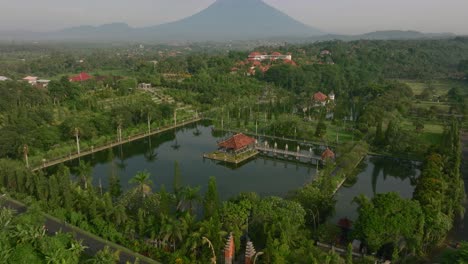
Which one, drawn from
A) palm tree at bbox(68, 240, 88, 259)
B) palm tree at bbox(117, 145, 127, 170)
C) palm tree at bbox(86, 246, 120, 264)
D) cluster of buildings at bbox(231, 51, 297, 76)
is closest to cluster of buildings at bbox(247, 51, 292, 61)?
cluster of buildings at bbox(231, 51, 297, 76)

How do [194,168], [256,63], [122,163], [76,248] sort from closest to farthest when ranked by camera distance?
1. [76,248]
2. [194,168]
3. [122,163]
4. [256,63]

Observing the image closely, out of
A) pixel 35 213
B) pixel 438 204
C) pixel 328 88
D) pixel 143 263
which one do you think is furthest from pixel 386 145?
pixel 328 88

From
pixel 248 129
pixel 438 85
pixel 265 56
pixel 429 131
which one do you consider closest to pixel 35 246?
pixel 248 129

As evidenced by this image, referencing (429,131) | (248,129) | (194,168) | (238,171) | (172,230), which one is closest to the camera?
(172,230)

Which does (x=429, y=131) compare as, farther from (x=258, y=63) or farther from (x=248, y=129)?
(x=258, y=63)

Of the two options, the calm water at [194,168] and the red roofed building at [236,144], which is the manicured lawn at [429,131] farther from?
the red roofed building at [236,144]

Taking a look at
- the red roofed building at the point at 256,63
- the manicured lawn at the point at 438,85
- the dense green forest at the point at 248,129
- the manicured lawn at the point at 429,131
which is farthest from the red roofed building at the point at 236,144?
the red roofed building at the point at 256,63

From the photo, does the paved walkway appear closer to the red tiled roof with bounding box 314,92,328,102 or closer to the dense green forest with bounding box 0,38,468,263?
the dense green forest with bounding box 0,38,468,263
